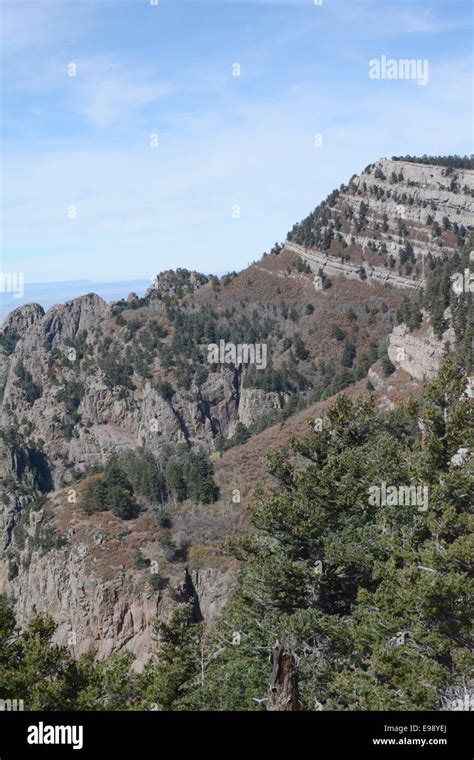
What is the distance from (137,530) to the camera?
56.0m

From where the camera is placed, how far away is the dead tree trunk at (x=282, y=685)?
12008 mm

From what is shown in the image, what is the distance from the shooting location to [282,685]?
1212cm

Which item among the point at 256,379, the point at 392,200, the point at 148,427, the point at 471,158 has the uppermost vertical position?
the point at 471,158

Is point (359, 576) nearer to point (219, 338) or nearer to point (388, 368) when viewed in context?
point (388, 368)

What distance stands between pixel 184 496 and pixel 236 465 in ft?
25.0

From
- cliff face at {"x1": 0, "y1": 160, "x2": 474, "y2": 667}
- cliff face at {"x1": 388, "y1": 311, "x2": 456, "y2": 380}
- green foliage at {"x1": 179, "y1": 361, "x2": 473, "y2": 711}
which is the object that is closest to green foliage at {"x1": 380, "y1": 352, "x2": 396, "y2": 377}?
cliff face at {"x1": 388, "y1": 311, "x2": 456, "y2": 380}

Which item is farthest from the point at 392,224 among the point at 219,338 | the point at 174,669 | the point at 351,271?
the point at 174,669

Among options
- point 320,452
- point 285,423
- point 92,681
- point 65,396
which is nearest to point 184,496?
point 285,423

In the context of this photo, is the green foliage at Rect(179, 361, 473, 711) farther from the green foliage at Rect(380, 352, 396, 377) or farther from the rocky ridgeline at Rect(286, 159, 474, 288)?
the rocky ridgeline at Rect(286, 159, 474, 288)

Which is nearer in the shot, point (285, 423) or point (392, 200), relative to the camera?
point (285, 423)

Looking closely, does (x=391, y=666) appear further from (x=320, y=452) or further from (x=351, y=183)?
(x=351, y=183)

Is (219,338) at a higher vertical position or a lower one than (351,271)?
lower

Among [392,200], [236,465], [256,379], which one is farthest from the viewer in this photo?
[392,200]
